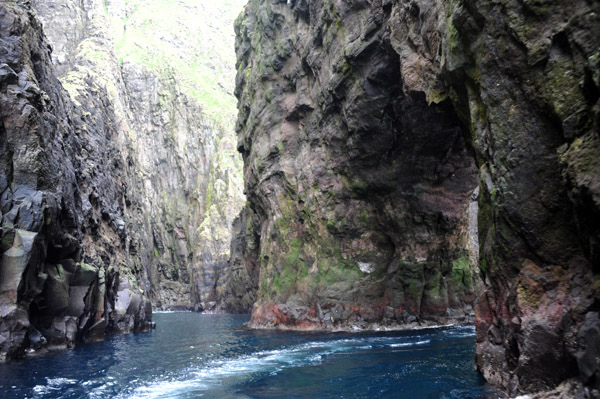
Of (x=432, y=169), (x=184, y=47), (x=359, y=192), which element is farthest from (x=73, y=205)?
(x=184, y=47)

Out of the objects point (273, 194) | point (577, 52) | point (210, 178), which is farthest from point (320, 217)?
point (210, 178)

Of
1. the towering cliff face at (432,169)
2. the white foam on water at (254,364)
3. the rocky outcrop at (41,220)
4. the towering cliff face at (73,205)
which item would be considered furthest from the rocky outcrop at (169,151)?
the white foam on water at (254,364)

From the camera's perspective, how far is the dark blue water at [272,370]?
1548 cm

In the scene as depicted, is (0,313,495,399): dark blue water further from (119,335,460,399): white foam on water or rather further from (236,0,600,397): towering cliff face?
(236,0,600,397): towering cliff face

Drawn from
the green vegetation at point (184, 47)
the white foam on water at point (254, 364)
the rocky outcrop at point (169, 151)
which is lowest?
the white foam on water at point (254, 364)

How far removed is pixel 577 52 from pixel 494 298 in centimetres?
790

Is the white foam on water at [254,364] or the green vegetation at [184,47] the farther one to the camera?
the green vegetation at [184,47]

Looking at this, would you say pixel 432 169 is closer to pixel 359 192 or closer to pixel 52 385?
pixel 359 192

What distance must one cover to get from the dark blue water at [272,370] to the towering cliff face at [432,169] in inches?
112

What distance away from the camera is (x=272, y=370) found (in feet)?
64.4

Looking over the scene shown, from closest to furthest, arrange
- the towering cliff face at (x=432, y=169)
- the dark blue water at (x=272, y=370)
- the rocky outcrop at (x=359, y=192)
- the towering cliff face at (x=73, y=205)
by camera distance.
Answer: the towering cliff face at (x=432, y=169) < the dark blue water at (x=272, y=370) < the towering cliff face at (x=73, y=205) < the rocky outcrop at (x=359, y=192)

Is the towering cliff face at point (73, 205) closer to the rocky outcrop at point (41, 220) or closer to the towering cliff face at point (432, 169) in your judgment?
the rocky outcrop at point (41, 220)

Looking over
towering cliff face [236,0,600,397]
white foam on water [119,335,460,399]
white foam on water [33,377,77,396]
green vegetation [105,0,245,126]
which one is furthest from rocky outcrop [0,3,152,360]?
green vegetation [105,0,245,126]

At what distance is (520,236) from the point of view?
12.2 m
